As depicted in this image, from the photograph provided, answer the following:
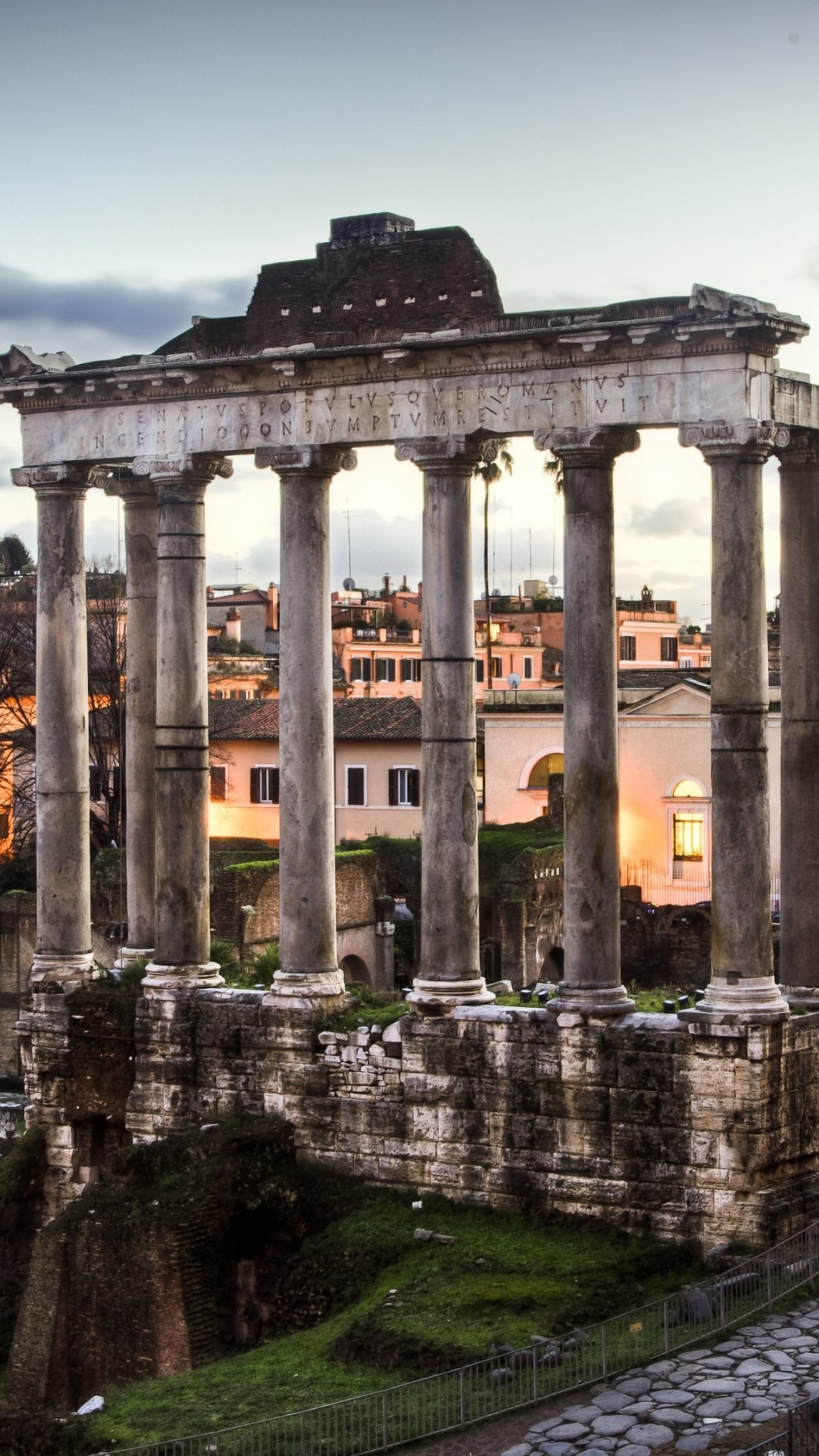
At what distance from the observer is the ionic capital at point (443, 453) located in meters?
23.9

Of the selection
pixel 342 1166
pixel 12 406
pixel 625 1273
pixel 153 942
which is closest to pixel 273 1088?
pixel 342 1166

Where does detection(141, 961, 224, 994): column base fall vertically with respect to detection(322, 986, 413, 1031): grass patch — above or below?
above

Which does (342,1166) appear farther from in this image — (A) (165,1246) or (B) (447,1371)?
(B) (447,1371)

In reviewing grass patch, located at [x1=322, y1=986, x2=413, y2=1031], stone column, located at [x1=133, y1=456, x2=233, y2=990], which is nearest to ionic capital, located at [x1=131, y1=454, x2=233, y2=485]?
stone column, located at [x1=133, y1=456, x2=233, y2=990]

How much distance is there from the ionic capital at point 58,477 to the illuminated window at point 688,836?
28226 millimetres

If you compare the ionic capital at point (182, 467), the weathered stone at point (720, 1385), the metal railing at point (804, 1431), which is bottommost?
the weathered stone at point (720, 1385)

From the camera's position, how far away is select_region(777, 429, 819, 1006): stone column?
2411 cm

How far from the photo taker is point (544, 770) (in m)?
60.0

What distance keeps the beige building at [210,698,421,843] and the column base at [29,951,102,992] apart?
31.4 m

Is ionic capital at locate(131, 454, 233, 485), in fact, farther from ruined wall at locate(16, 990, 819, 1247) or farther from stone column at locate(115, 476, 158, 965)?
ruined wall at locate(16, 990, 819, 1247)

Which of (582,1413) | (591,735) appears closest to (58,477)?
(591,735)

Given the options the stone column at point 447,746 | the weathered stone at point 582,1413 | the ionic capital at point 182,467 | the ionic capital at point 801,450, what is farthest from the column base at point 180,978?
the ionic capital at point 801,450

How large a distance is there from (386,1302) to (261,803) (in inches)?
1547

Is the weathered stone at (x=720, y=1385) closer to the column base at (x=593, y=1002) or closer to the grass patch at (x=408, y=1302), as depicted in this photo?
the grass patch at (x=408, y=1302)
